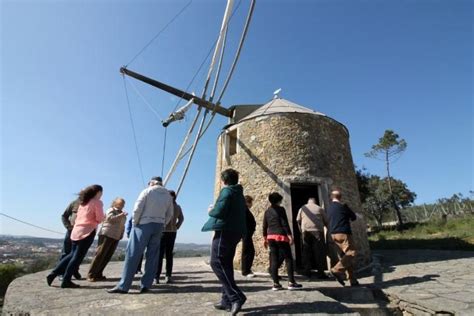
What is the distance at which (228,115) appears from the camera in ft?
33.2

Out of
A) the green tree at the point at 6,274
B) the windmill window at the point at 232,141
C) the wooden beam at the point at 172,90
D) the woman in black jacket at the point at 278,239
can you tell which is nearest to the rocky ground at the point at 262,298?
the woman in black jacket at the point at 278,239

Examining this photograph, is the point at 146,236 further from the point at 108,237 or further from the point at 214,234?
the point at 108,237

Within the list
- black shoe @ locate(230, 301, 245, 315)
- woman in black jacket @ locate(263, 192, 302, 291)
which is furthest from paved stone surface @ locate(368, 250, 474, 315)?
black shoe @ locate(230, 301, 245, 315)

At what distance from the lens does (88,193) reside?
4695mm

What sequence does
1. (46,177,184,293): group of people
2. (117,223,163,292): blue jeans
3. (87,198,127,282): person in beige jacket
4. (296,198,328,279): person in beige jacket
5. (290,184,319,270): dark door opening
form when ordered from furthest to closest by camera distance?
(290,184,319,270): dark door opening → (296,198,328,279): person in beige jacket → (87,198,127,282): person in beige jacket → (46,177,184,293): group of people → (117,223,163,292): blue jeans

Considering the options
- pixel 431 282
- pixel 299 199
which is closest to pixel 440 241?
pixel 299 199

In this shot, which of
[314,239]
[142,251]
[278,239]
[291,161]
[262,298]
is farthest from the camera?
[291,161]

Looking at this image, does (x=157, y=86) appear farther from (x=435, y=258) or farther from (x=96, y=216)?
(x=435, y=258)

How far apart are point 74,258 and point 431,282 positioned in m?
6.38

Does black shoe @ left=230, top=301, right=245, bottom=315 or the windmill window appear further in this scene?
the windmill window

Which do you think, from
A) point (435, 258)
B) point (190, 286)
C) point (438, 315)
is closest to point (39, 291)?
point (190, 286)

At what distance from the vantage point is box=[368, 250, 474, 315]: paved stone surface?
13.1 ft

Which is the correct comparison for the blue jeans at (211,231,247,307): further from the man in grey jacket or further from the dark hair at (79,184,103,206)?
the dark hair at (79,184,103,206)

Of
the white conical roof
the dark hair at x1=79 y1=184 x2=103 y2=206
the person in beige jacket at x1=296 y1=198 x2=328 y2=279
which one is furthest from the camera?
the white conical roof
